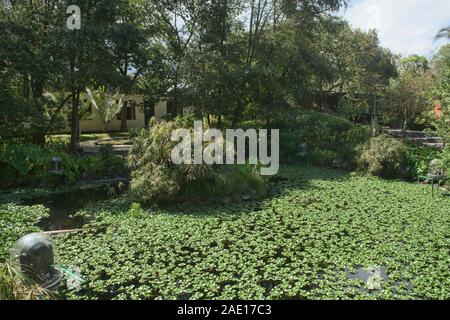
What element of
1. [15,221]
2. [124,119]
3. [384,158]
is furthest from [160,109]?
[15,221]

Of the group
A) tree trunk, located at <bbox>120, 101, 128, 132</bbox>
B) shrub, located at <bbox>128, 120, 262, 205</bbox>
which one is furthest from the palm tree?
tree trunk, located at <bbox>120, 101, 128, 132</bbox>

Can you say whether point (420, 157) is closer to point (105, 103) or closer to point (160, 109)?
point (105, 103)

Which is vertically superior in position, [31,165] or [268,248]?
[31,165]

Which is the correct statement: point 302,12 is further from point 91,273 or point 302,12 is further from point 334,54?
point 91,273


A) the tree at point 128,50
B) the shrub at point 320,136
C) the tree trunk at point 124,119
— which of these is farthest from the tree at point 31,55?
the tree trunk at point 124,119

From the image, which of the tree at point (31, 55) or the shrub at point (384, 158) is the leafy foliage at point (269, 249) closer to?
the shrub at point (384, 158)

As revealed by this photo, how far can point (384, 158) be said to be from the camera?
452 inches

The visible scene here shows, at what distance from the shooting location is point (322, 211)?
7.96 meters

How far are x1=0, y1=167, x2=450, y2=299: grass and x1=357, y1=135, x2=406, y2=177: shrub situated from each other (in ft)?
8.28

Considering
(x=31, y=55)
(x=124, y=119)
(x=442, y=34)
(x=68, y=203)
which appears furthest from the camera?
(x=124, y=119)

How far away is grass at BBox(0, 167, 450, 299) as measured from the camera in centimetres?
473

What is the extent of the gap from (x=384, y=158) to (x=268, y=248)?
23.3 feet

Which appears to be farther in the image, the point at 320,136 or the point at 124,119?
the point at 124,119

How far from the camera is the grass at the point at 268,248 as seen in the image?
4.73m
